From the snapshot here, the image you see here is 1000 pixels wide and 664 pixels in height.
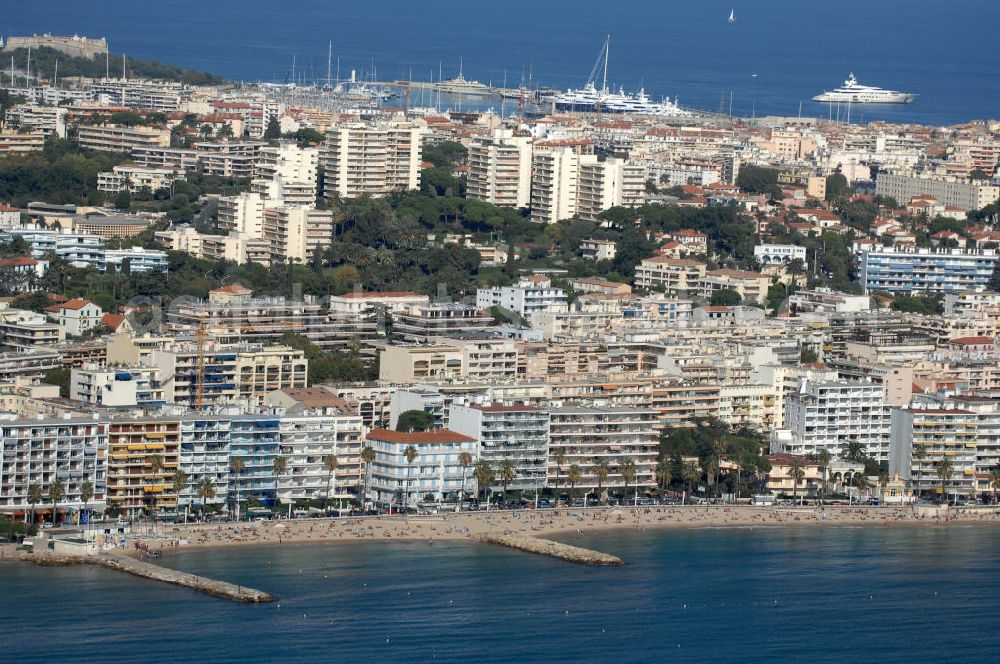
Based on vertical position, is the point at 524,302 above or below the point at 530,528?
above

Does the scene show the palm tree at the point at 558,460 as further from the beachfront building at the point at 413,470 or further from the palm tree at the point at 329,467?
the palm tree at the point at 329,467

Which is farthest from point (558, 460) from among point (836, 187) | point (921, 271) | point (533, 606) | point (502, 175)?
point (836, 187)

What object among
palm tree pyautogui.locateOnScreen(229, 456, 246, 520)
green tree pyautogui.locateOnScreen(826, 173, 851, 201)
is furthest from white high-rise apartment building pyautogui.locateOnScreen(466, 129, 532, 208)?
palm tree pyautogui.locateOnScreen(229, 456, 246, 520)

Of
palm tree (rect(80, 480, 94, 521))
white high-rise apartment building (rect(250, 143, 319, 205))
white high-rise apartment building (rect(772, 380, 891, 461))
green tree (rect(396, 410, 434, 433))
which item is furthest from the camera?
white high-rise apartment building (rect(250, 143, 319, 205))

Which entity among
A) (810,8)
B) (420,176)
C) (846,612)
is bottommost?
(846,612)

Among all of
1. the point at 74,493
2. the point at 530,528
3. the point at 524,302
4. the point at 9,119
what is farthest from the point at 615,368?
the point at 9,119

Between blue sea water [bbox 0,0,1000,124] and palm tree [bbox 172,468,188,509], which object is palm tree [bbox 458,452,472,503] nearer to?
palm tree [bbox 172,468,188,509]

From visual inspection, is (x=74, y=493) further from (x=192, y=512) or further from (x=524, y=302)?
(x=524, y=302)
